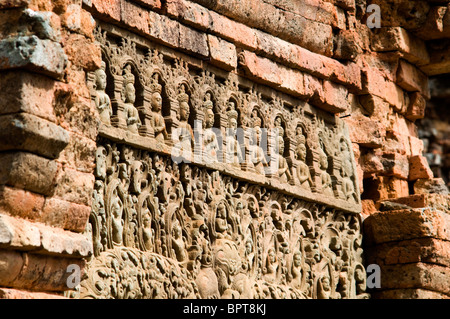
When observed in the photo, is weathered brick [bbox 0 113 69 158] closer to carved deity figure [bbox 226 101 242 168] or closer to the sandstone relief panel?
the sandstone relief panel

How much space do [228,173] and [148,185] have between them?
40.9 inches

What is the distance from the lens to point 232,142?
831cm

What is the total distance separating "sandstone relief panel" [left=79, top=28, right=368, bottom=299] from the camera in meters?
7.02

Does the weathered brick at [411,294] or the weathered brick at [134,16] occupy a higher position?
the weathered brick at [134,16]

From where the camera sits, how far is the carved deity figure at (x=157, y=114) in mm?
7500

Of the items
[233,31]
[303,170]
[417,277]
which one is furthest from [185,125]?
[417,277]

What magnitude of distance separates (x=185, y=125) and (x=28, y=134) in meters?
2.56

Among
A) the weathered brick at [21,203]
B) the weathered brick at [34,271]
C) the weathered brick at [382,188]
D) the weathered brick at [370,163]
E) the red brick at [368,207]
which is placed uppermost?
the weathered brick at [370,163]

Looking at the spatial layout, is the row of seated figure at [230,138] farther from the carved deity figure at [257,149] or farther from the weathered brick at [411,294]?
the weathered brick at [411,294]

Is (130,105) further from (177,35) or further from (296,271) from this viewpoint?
(296,271)

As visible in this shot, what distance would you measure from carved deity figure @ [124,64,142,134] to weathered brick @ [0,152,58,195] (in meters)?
1.63

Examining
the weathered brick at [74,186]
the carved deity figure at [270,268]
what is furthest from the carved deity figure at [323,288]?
the weathered brick at [74,186]

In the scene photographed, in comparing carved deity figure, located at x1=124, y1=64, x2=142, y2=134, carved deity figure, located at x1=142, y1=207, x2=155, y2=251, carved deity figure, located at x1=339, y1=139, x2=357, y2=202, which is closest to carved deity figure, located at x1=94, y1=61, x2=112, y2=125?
carved deity figure, located at x1=124, y1=64, x2=142, y2=134

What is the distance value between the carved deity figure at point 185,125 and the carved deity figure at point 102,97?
898 millimetres
